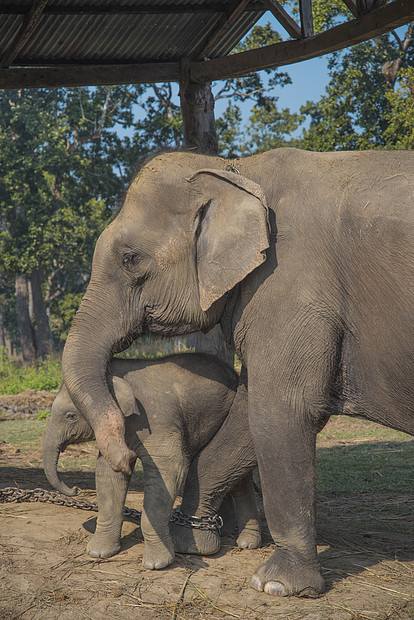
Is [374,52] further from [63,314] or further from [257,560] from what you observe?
[257,560]

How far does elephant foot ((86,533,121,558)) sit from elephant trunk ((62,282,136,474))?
0.84 metres

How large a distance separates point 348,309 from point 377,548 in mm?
1865

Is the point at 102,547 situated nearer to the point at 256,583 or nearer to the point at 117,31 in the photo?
the point at 256,583

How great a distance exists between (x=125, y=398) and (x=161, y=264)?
32.4 inches

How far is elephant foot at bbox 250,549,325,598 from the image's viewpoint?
12.8 feet

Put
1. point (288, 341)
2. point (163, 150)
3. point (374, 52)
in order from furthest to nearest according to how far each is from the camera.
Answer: point (374, 52)
point (163, 150)
point (288, 341)

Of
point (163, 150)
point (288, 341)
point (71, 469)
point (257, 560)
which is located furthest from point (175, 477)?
point (71, 469)

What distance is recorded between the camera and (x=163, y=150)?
4.57 m

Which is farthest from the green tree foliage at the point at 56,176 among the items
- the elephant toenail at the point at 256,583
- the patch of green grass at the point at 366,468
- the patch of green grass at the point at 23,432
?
the elephant toenail at the point at 256,583

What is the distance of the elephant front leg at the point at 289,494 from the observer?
3879 mm

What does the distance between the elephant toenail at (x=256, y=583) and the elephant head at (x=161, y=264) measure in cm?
106

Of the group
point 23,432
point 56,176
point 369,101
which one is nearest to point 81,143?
point 56,176

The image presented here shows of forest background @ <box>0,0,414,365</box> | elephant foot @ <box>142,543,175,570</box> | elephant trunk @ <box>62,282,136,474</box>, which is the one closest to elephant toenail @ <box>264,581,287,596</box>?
elephant foot @ <box>142,543,175,570</box>

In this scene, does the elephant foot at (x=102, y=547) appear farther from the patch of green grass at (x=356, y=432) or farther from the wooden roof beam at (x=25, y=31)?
the patch of green grass at (x=356, y=432)
